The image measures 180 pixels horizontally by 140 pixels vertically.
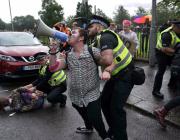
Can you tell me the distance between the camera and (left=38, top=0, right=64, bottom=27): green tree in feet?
142

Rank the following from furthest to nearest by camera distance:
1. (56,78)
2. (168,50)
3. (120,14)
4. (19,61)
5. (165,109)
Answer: (120,14)
(19,61)
(56,78)
(168,50)
(165,109)

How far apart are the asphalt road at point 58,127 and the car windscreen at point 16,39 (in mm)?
4032

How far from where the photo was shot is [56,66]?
4.07 metres

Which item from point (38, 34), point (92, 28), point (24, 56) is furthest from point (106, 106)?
point (24, 56)

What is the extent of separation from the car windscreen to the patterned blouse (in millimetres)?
5530

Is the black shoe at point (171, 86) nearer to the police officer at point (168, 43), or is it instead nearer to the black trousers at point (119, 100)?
the police officer at point (168, 43)

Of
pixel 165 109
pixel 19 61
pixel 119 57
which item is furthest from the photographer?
pixel 19 61

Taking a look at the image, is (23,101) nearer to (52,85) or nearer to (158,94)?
(52,85)

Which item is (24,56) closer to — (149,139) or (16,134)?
(16,134)

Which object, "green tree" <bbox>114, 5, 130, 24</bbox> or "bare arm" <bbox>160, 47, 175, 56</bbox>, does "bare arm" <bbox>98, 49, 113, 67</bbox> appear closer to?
"bare arm" <bbox>160, 47, 175, 56</bbox>

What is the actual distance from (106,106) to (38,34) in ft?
4.64

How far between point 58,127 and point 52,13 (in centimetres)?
4003

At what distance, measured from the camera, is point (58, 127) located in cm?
502

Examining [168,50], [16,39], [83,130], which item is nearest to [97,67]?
[83,130]
